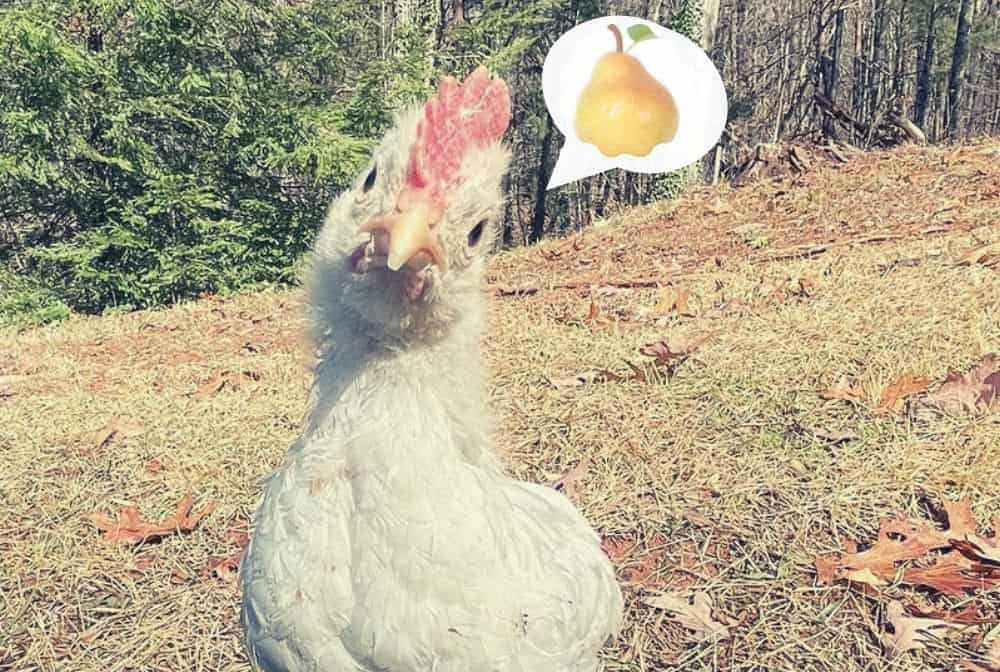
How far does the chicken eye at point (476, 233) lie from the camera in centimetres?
147

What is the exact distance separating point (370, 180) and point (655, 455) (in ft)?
6.00

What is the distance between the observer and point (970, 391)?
2877 millimetres

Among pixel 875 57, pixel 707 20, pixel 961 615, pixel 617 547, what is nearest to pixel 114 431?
pixel 617 547

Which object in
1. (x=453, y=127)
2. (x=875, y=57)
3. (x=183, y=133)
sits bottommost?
(x=875, y=57)

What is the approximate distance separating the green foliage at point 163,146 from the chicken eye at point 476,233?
8.28 metres

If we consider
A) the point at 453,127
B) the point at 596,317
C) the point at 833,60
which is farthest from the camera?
the point at 833,60

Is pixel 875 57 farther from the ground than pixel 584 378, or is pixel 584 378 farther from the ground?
pixel 584 378

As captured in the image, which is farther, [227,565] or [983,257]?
[983,257]

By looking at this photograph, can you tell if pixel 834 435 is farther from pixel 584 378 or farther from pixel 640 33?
pixel 640 33

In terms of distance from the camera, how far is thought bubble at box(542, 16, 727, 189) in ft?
18.9

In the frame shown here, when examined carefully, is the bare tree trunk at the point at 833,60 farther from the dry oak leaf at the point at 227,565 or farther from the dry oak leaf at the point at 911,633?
the dry oak leaf at the point at 227,565

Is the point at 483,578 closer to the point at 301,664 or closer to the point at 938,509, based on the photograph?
the point at 301,664

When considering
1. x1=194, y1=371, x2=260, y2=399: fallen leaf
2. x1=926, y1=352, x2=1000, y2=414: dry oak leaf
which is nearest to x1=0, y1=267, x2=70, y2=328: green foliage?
x1=194, y1=371, x2=260, y2=399: fallen leaf

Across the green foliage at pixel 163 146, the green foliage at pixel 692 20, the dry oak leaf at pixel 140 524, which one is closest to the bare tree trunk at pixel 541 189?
the green foliage at pixel 692 20
